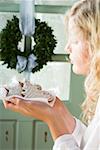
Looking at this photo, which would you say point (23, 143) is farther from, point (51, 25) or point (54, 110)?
point (54, 110)

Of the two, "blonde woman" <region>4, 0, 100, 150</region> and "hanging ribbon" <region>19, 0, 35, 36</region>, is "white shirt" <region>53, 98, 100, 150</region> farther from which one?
"hanging ribbon" <region>19, 0, 35, 36</region>

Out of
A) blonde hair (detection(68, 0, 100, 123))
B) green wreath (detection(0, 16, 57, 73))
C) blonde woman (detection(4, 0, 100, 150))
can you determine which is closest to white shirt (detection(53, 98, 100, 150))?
blonde woman (detection(4, 0, 100, 150))

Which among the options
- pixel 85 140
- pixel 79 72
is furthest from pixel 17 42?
pixel 85 140

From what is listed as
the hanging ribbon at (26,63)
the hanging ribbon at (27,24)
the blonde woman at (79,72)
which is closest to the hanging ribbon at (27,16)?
the hanging ribbon at (27,24)

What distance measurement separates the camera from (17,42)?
1.96 metres

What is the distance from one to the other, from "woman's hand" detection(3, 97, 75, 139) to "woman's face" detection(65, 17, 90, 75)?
14 cm

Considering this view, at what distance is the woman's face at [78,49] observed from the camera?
3.49 ft

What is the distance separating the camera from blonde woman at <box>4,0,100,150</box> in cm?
103

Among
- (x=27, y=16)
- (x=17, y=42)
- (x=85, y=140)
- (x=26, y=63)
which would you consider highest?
(x=27, y=16)

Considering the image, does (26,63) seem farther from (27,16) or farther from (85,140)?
(85,140)

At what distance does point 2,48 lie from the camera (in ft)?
6.32

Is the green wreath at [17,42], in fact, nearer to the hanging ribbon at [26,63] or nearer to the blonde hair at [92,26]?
the hanging ribbon at [26,63]

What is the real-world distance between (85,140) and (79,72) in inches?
7.8

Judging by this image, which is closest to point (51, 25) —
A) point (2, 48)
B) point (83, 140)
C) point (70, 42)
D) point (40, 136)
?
point (2, 48)
